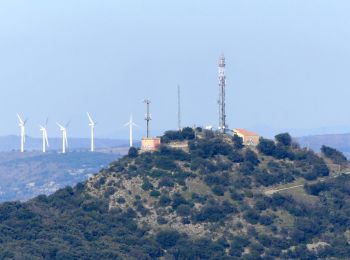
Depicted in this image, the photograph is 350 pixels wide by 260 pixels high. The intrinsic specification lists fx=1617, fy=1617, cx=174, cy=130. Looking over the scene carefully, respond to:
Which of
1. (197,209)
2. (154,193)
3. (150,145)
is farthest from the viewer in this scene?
(150,145)

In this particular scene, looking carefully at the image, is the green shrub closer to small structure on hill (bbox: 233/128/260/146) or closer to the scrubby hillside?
the scrubby hillside

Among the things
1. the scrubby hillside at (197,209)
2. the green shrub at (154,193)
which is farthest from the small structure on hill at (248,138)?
the green shrub at (154,193)

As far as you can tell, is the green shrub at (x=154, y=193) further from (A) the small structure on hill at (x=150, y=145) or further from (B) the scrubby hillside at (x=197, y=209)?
(A) the small structure on hill at (x=150, y=145)

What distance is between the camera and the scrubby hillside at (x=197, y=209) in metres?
110

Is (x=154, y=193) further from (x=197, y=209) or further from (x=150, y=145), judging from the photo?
(x=150, y=145)

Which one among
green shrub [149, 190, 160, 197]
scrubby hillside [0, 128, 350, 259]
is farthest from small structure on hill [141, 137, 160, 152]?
green shrub [149, 190, 160, 197]

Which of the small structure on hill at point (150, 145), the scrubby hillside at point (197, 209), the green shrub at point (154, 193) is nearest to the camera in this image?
the scrubby hillside at point (197, 209)

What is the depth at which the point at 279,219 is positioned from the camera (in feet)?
388

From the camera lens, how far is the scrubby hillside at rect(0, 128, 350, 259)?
362 feet

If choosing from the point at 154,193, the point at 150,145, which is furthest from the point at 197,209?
→ the point at 150,145

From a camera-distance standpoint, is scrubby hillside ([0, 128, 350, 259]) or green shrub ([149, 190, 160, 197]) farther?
green shrub ([149, 190, 160, 197])

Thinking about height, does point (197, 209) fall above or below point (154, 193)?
below

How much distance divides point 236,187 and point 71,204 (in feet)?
41.4

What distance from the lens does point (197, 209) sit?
118750 mm
